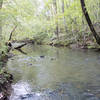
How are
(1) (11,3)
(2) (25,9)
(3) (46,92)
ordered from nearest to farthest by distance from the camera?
(3) (46,92) → (1) (11,3) → (2) (25,9)

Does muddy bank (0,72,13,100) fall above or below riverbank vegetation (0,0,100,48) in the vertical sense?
below

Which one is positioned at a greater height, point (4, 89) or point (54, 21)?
point (54, 21)

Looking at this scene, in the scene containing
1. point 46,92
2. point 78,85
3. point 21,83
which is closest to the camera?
point 46,92

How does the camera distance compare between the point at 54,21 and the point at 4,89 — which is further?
the point at 54,21

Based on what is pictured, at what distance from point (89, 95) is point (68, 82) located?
1.35 meters

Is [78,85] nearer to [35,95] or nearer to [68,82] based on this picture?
[68,82]

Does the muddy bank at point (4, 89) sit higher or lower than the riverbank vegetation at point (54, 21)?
lower

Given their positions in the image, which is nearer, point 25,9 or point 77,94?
point 77,94

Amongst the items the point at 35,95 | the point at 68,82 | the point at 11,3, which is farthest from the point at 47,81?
the point at 11,3

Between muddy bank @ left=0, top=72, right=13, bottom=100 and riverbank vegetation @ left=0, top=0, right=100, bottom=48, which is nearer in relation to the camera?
muddy bank @ left=0, top=72, right=13, bottom=100

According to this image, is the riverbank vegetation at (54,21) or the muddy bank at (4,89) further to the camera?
the riverbank vegetation at (54,21)

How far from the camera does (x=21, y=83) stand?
5.59 meters

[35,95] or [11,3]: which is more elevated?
[11,3]

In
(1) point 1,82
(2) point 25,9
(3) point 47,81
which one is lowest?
(3) point 47,81
